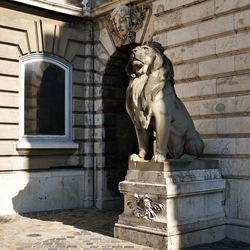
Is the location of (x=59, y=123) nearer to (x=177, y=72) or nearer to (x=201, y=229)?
(x=177, y=72)

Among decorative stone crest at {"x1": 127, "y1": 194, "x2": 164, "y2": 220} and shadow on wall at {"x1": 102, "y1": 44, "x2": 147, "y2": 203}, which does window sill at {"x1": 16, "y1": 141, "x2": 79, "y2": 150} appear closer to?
shadow on wall at {"x1": 102, "y1": 44, "x2": 147, "y2": 203}

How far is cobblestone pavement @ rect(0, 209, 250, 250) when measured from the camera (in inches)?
290

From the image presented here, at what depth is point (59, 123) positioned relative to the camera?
1181cm

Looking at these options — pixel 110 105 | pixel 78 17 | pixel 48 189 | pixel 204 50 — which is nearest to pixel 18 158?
pixel 48 189

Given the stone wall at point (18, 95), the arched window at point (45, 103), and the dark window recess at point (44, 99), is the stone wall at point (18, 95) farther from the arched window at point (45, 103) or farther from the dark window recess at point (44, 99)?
the dark window recess at point (44, 99)

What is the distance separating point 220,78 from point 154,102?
186 cm

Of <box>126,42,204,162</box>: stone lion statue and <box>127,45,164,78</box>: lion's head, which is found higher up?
<box>127,45,164,78</box>: lion's head

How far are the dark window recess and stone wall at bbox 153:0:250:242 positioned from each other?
11.2 ft

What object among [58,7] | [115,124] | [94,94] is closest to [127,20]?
[58,7]

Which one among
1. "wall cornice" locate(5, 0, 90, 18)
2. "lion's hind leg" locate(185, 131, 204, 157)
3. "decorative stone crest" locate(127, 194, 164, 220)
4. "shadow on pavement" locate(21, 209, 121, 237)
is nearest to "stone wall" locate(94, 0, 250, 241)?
"lion's hind leg" locate(185, 131, 204, 157)

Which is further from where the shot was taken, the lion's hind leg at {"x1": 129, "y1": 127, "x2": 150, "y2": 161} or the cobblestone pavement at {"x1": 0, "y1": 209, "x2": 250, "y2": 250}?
the lion's hind leg at {"x1": 129, "y1": 127, "x2": 150, "y2": 161}

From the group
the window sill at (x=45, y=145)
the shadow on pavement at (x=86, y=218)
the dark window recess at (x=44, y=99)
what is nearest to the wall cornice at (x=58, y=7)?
the dark window recess at (x=44, y=99)

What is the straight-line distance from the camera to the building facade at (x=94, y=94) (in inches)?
328

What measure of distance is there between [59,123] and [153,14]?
371 cm
